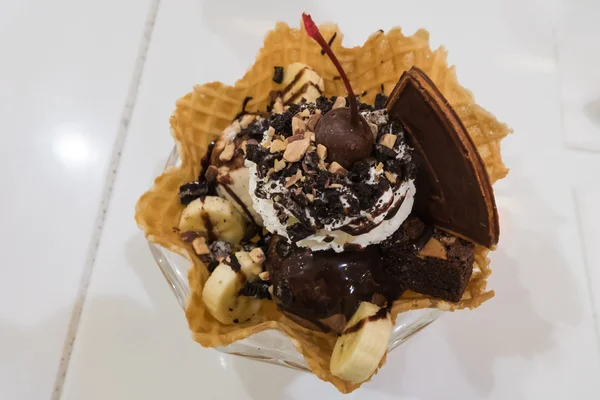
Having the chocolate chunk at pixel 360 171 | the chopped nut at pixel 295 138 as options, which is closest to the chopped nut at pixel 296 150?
the chopped nut at pixel 295 138

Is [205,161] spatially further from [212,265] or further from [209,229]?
[212,265]

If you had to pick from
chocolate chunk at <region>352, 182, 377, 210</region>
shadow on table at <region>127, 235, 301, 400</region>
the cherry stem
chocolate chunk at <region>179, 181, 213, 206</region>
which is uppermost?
the cherry stem

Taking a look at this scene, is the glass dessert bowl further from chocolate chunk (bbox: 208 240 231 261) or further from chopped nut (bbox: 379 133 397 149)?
chopped nut (bbox: 379 133 397 149)

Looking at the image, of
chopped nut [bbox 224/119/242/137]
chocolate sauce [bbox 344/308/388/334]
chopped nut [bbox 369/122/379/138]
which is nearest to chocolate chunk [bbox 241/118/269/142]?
chopped nut [bbox 224/119/242/137]

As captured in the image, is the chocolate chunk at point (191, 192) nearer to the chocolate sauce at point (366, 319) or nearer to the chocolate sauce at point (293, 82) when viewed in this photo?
the chocolate sauce at point (293, 82)

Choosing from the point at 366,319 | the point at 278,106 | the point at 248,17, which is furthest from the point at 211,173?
the point at 248,17

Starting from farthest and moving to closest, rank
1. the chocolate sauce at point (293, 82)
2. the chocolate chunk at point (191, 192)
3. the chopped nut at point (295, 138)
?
1. the chocolate sauce at point (293, 82)
2. the chocolate chunk at point (191, 192)
3. the chopped nut at point (295, 138)

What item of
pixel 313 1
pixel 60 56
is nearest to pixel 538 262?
pixel 313 1
